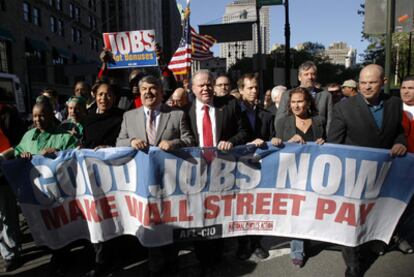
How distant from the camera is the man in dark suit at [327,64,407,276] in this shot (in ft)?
11.6

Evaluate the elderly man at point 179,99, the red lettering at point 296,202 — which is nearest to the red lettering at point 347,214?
the red lettering at point 296,202

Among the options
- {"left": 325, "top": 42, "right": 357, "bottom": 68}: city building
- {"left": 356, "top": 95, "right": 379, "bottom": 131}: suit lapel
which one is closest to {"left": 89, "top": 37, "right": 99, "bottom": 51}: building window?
{"left": 356, "top": 95, "right": 379, "bottom": 131}: suit lapel

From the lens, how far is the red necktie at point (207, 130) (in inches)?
148

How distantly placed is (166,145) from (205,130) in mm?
522

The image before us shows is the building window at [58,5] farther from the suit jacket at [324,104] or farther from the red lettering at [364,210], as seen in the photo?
the red lettering at [364,210]

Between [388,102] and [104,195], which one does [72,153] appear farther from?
[388,102]

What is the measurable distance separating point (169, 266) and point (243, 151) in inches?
55.1

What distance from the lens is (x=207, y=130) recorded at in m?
3.78

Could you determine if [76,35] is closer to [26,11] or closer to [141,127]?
[26,11]

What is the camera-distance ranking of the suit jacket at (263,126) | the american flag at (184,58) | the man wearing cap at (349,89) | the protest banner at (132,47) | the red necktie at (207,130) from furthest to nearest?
→ the american flag at (184,58)
the protest banner at (132,47)
the man wearing cap at (349,89)
the suit jacket at (263,126)
the red necktie at (207,130)

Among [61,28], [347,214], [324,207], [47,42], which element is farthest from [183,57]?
[61,28]

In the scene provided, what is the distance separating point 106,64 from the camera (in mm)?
6438

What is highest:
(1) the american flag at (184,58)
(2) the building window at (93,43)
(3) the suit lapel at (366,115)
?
(2) the building window at (93,43)

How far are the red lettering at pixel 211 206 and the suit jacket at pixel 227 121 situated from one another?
0.57 meters
